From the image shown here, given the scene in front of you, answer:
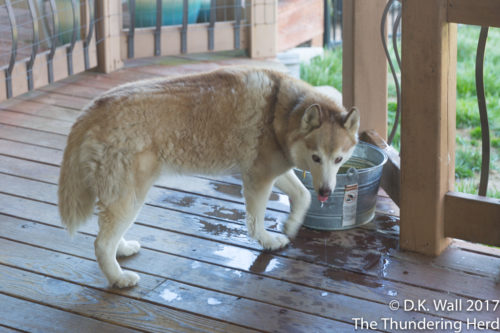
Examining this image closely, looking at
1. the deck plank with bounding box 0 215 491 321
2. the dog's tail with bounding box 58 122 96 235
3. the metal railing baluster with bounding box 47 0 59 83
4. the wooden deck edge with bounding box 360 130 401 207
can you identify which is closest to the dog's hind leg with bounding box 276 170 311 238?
the deck plank with bounding box 0 215 491 321

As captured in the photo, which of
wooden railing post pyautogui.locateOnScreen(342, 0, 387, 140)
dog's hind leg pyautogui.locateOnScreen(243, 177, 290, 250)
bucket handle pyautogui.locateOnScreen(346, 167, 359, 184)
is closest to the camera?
dog's hind leg pyautogui.locateOnScreen(243, 177, 290, 250)

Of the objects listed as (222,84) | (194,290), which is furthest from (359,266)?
(222,84)

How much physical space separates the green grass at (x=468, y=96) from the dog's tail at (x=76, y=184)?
2506 mm

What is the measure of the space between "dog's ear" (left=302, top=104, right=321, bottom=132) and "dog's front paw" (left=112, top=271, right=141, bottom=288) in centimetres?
96

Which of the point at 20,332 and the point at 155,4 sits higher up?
the point at 155,4

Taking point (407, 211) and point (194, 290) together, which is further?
point (407, 211)

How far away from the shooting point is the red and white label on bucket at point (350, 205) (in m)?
3.30

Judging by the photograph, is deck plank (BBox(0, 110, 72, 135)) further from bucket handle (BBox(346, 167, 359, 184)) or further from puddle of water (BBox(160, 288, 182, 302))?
bucket handle (BBox(346, 167, 359, 184))

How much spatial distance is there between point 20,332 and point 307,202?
1.42m

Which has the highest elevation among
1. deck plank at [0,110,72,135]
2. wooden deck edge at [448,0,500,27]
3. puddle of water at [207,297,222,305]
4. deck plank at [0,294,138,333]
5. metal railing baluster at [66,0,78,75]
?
wooden deck edge at [448,0,500,27]

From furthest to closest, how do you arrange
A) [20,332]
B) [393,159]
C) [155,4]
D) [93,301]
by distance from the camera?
[155,4], [393,159], [93,301], [20,332]

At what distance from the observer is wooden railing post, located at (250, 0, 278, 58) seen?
18.8 ft

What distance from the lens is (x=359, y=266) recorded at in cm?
305

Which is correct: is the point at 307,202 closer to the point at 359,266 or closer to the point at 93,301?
the point at 359,266
